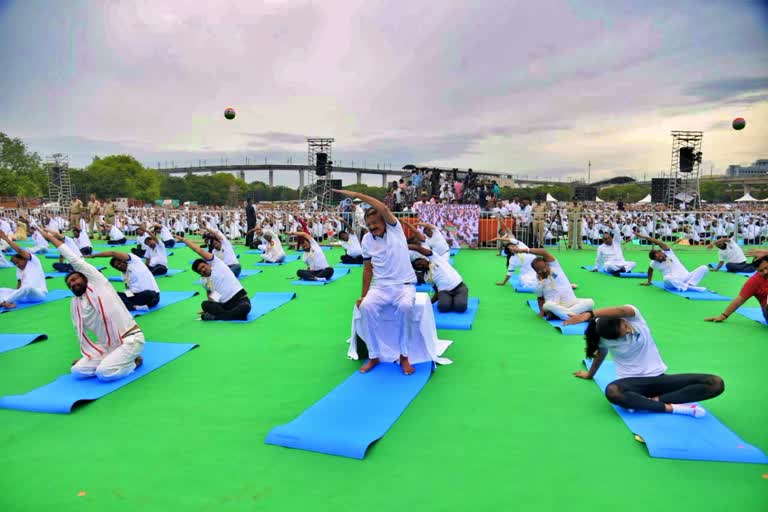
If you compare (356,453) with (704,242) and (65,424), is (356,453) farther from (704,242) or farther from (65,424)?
(704,242)

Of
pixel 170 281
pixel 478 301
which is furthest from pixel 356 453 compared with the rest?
pixel 170 281

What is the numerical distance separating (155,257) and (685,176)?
106 feet

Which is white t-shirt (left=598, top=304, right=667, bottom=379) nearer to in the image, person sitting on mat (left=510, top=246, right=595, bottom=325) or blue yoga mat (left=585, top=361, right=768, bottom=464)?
blue yoga mat (left=585, top=361, right=768, bottom=464)

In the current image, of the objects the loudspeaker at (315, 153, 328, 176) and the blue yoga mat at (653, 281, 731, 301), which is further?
the loudspeaker at (315, 153, 328, 176)

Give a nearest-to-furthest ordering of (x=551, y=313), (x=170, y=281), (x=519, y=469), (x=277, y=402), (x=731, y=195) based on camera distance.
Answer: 1. (x=519, y=469)
2. (x=277, y=402)
3. (x=551, y=313)
4. (x=170, y=281)
5. (x=731, y=195)

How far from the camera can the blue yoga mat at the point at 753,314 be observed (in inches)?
297

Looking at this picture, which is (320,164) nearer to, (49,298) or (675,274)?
(49,298)

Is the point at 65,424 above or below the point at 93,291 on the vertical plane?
below

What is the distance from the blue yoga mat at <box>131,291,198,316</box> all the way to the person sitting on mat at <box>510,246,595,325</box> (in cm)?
650

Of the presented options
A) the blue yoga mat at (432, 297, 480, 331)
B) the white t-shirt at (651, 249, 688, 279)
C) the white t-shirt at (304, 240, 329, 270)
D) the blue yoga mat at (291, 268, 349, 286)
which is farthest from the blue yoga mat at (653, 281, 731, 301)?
the white t-shirt at (304, 240, 329, 270)

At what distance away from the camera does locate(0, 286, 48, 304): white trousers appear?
9102 millimetres

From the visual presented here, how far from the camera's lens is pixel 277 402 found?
15.6 ft

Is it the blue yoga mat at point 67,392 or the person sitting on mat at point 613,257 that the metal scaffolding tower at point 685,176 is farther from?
the blue yoga mat at point 67,392

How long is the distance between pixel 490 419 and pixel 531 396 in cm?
69
